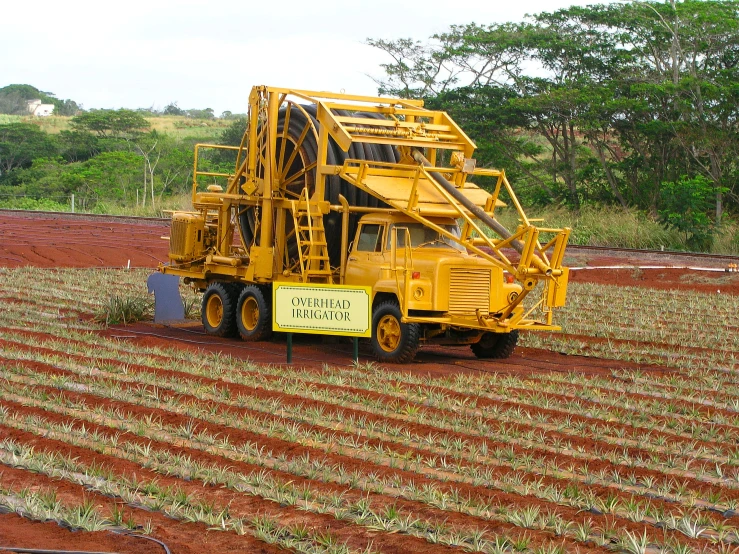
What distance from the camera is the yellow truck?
14789 millimetres

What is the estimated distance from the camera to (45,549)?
7.00 metres

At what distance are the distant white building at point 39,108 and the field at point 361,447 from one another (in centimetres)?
12782

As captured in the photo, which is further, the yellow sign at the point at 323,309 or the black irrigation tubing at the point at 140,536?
the yellow sign at the point at 323,309

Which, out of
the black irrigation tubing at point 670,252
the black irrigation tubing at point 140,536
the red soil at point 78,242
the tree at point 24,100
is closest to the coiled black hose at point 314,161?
the black irrigation tubing at point 140,536

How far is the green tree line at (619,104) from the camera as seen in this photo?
40.2 m

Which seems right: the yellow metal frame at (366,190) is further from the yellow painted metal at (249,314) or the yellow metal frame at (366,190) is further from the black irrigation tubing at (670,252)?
the black irrigation tubing at (670,252)

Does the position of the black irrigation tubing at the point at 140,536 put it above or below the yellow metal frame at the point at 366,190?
below

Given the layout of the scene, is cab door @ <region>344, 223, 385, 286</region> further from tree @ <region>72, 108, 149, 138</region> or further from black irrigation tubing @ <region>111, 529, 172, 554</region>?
tree @ <region>72, 108, 149, 138</region>

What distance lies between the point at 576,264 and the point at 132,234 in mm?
15169

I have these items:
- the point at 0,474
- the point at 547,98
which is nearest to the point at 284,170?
the point at 0,474

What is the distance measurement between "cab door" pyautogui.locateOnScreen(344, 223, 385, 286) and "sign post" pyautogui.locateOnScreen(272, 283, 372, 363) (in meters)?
1.10

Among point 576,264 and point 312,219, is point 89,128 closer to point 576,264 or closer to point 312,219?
point 576,264

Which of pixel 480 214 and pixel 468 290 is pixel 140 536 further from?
pixel 480 214

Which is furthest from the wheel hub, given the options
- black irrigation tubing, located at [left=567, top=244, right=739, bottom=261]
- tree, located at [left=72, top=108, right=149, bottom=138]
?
tree, located at [left=72, top=108, right=149, bottom=138]
